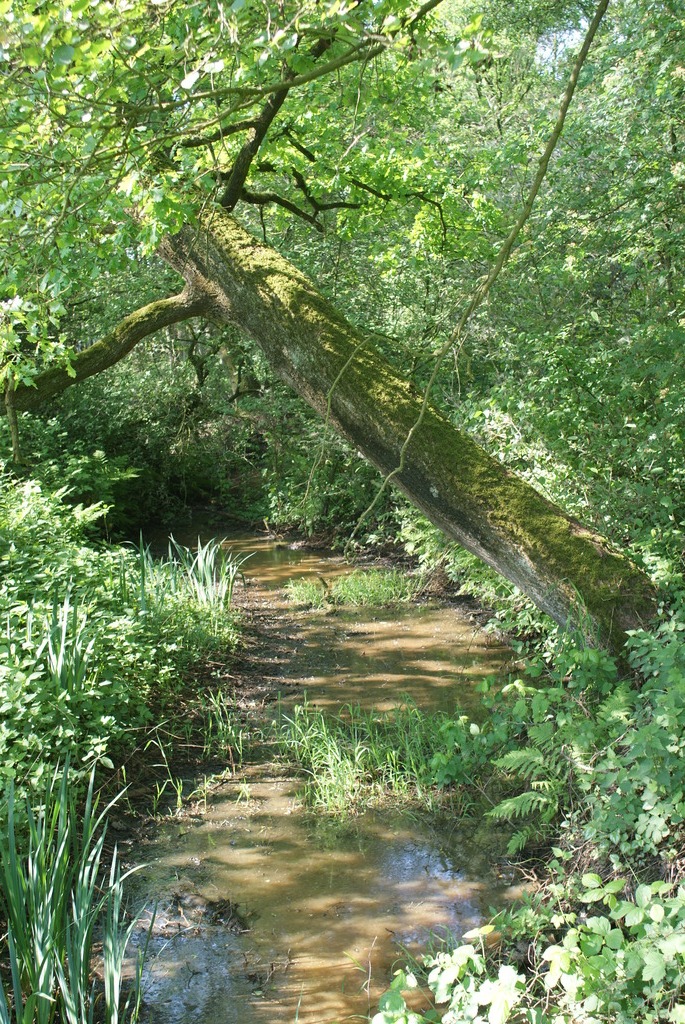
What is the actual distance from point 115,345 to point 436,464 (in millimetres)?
2758

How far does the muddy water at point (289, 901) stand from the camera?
339cm

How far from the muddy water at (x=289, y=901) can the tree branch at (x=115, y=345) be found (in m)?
2.90

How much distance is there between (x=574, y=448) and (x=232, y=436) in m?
7.91

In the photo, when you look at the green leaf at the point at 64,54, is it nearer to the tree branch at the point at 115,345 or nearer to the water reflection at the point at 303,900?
the tree branch at the point at 115,345

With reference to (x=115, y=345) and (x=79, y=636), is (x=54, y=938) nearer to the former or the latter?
(x=79, y=636)

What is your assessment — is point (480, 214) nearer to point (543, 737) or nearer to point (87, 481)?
point (87, 481)

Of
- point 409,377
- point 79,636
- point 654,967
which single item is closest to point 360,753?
point 79,636

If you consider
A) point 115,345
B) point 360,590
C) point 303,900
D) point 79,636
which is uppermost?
point 115,345

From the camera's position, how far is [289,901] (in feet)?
13.2

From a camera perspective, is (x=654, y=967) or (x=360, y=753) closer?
(x=654, y=967)

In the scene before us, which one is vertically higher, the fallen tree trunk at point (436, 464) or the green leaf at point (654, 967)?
the fallen tree trunk at point (436, 464)

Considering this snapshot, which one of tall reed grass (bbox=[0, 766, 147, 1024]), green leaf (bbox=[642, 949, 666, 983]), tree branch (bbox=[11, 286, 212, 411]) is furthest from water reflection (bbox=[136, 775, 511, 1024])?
tree branch (bbox=[11, 286, 212, 411])

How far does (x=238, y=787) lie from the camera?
5.13 m

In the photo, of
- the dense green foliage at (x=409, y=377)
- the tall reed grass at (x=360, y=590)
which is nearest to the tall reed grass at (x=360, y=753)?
the dense green foliage at (x=409, y=377)
